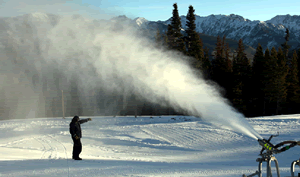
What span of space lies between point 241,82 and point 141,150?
873 inches

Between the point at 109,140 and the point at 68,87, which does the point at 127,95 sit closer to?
the point at 68,87

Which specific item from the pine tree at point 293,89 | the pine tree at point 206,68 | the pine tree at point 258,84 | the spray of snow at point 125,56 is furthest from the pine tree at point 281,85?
the spray of snow at point 125,56

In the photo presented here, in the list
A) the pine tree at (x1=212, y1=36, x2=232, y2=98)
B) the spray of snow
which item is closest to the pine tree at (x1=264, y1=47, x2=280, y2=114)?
the pine tree at (x1=212, y1=36, x2=232, y2=98)

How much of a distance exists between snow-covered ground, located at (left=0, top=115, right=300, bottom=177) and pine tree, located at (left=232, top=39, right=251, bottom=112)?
12.6 meters

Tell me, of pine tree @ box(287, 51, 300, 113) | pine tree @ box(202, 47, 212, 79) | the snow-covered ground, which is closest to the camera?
the snow-covered ground

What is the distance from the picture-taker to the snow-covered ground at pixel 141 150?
584cm

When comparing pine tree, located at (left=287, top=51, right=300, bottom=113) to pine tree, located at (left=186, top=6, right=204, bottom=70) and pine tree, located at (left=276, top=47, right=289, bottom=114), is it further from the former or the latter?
pine tree, located at (left=186, top=6, right=204, bottom=70)

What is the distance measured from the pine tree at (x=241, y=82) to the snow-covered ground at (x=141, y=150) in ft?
41.2

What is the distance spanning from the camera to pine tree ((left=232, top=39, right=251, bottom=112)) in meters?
27.2

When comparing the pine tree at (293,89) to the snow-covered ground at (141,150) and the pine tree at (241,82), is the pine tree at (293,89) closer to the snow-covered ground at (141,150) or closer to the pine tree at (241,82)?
the pine tree at (241,82)

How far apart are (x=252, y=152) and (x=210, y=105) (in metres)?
2.52

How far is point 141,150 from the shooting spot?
995cm

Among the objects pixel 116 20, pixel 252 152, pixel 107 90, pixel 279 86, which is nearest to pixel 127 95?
pixel 107 90

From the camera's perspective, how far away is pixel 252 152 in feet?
29.5
